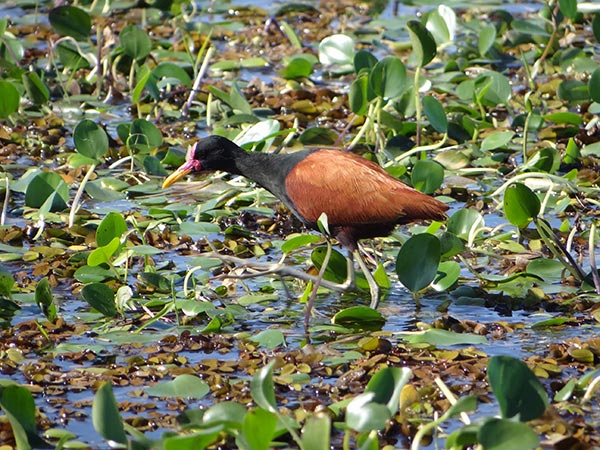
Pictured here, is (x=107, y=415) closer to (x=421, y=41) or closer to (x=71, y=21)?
(x=421, y=41)

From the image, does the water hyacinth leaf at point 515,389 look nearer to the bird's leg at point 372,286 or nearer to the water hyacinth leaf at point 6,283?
the bird's leg at point 372,286

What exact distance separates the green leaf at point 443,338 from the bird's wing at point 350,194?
2.54 feet

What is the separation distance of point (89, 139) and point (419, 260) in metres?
2.60

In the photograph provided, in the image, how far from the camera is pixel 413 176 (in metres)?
6.95

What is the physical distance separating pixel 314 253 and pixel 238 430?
2.10 meters

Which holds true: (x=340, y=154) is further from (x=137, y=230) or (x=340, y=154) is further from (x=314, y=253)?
(x=137, y=230)

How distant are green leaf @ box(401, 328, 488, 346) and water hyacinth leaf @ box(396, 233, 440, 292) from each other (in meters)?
0.32

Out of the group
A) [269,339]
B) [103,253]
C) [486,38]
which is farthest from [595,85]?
[103,253]

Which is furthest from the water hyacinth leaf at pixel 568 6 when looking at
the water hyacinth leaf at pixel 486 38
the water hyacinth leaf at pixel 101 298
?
the water hyacinth leaf at pixel 101 298

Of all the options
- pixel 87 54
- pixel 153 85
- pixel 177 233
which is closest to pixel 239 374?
pixel 177 233

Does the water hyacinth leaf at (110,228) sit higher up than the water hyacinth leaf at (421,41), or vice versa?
the water hyacinth leaf at (421,41)

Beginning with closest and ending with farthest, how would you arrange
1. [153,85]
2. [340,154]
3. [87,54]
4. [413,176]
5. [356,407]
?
[356,407] → [340,154] → [413,176] → [153,85] → [87,54]

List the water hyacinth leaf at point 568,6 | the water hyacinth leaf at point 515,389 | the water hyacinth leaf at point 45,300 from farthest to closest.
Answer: the water hyacinth leaf at point 568,6 → the water hyacinth leaf at point 45,300 → the water hyacinth leaf at point 515,389

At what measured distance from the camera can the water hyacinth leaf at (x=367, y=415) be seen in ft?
13.0
